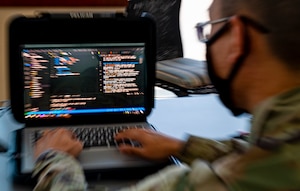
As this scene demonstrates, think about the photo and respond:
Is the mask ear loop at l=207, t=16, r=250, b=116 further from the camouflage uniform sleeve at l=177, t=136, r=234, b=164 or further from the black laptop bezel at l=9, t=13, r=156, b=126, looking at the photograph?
the black laptop bezel at l=9, t=13, r=156, b=126

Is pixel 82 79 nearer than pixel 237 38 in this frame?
No

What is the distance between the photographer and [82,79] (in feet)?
4.29

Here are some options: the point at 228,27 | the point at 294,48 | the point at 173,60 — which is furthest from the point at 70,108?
the point at 173,60

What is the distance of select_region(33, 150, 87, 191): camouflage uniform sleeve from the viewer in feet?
2.97

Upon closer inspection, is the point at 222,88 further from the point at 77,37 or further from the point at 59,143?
the point at 77,37

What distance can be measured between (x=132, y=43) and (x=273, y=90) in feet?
2.00

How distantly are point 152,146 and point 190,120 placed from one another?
37 cm

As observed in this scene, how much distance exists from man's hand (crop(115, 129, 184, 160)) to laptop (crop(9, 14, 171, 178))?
100 mm

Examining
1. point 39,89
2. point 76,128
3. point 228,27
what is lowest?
point 76,128

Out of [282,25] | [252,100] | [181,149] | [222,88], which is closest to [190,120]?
[181,149]

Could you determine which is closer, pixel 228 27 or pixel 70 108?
pixel 228 27

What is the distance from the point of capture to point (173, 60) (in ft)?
9.43

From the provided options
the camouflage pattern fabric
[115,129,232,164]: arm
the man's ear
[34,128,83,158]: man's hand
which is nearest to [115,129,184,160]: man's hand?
[115,129,232,164]: arm

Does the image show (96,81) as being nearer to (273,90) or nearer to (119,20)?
(119,20)
